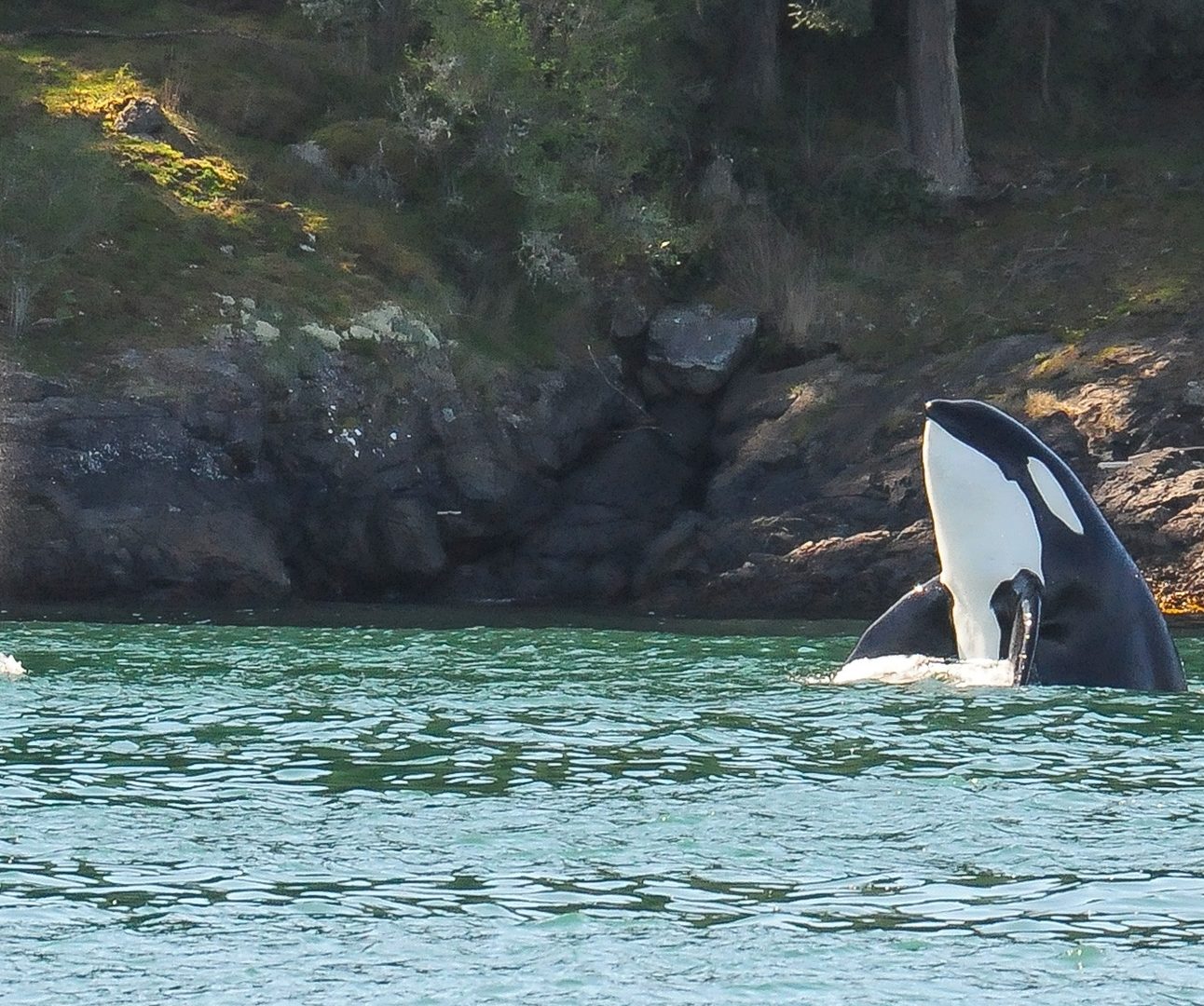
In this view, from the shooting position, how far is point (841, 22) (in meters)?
29.4

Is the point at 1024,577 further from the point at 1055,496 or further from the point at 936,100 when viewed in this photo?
the point at 936,100

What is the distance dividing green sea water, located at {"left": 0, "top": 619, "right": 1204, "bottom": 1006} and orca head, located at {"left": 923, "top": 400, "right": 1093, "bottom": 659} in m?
0.79

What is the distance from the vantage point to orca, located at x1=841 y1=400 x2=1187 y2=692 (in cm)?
1217

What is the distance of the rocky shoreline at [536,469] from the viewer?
2180 cm

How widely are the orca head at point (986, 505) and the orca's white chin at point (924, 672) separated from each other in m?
0.20

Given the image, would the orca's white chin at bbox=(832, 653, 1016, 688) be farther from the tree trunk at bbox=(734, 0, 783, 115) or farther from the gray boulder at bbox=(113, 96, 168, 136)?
the tree trunk at bbox=(734, 0, 783, 115)

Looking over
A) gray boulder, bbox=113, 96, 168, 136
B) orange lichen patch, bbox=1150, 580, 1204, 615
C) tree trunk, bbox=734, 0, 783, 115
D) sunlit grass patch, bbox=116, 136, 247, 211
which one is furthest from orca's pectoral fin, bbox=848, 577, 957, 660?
tree trunk, bbox=734, 0, 783, 115

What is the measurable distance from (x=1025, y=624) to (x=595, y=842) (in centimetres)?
505

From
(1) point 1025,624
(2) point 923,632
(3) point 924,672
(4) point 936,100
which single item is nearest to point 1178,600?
(2) point 923,632

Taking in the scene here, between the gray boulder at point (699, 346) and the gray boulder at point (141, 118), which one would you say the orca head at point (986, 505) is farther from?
the gray boulder at point (141, 118)

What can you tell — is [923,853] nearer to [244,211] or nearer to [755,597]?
[755,597]

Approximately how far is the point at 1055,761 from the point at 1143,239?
20385 millimetres

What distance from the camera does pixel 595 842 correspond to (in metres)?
7.77

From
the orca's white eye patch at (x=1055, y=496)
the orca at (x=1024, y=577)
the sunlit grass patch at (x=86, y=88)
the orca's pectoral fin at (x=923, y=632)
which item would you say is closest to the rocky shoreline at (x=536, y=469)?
the sunlit grass patch at (x=86, y=88)
